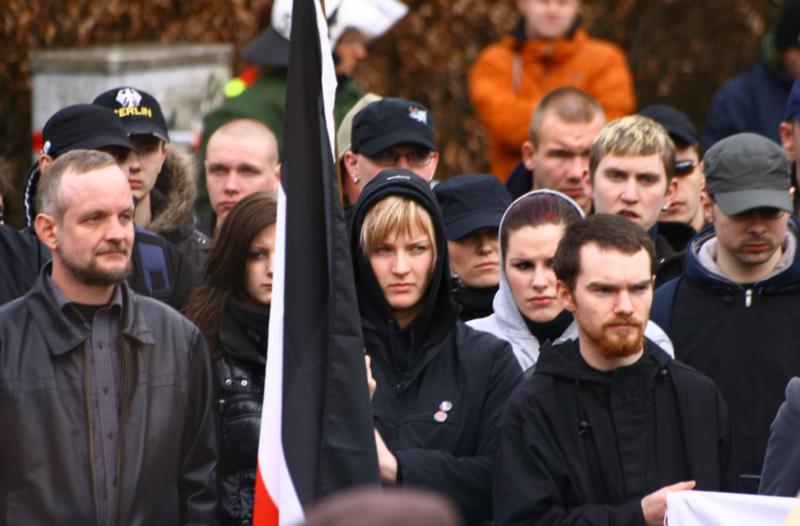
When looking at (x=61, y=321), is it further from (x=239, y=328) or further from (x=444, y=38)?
(x=444, y=38)

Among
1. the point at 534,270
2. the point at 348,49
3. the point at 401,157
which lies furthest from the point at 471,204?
the point at 348,49

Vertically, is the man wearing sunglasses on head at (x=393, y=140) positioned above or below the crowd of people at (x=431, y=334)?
above

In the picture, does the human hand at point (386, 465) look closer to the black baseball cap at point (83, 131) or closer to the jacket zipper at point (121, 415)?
the jacket zipper at point (121, 415)

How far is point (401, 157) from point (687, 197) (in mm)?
1367

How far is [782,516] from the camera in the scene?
4797 mm

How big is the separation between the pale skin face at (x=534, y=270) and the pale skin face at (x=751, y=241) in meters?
0.57

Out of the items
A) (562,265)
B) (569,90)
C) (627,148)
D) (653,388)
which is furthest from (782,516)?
(569,90)

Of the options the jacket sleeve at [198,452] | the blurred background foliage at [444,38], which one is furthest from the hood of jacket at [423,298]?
the blurred background foliage at [444,38]

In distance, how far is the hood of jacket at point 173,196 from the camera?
Result: 23.2 feet

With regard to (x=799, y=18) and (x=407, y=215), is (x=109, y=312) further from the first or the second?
(x=799, y=18)

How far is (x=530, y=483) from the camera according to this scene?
5305 millimetres

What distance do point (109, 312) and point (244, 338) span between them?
70 centimetres

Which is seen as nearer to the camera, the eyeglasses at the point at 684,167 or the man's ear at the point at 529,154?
the eyeglasses at the point at 684,167

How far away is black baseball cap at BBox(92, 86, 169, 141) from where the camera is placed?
23.3ft
